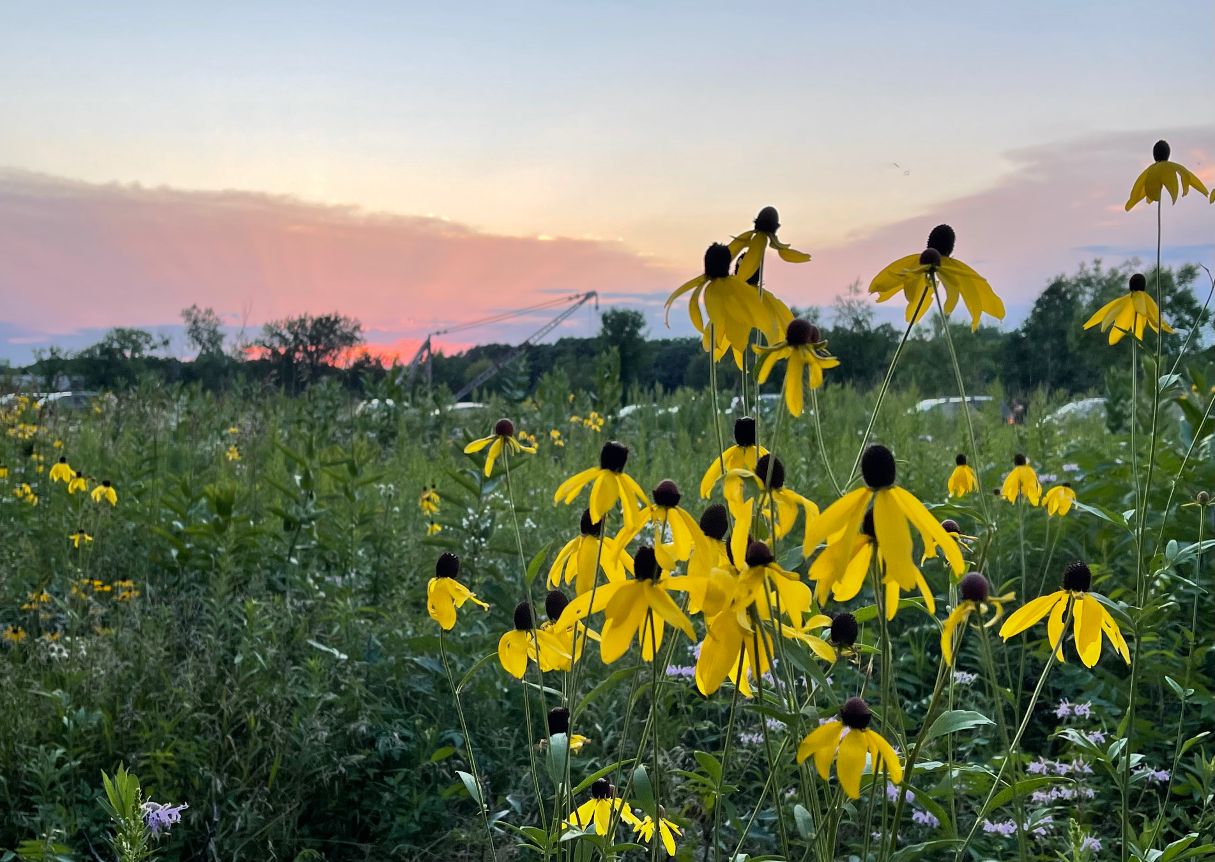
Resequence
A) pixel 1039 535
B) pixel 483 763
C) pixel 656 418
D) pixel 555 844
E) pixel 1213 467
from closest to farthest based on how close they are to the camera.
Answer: pixel 555 844
pixel 483 763
pixel 1213 467
pixel 1039 535
pixel 656 418

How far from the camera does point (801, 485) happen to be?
4297 millimetres

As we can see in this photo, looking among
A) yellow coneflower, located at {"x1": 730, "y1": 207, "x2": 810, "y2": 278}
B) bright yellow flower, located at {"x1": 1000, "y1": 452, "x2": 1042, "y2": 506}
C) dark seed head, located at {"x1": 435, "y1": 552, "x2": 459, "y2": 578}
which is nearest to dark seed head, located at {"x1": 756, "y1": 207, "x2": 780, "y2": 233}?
yellow coneflower, located at {"x1": 730, "y1": 207, "x2": 810, "y2": 278}

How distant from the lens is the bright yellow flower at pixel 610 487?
3.91ft

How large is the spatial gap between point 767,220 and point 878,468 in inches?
14.1

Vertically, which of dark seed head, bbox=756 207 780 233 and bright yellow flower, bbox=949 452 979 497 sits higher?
dark seed head, bbox=756 207 780 233

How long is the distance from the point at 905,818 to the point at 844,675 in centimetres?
77

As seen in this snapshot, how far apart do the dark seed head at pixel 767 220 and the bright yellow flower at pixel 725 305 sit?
0.06 m

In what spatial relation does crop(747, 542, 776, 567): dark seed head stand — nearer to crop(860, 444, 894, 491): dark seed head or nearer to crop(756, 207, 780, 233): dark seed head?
crop(860, 444, 894, 491): dark seed head

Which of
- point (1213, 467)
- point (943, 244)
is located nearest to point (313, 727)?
point (943, 244)

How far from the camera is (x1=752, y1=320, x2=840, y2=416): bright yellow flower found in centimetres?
116

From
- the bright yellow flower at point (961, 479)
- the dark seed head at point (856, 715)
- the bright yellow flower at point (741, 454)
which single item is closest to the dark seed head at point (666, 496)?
the bright yellow flower at point (741, 454)

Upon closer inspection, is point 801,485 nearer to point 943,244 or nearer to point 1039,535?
point 1039,535

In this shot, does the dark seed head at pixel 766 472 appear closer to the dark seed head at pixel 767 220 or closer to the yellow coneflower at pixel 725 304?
the yellow coneflower at pixel 725 304

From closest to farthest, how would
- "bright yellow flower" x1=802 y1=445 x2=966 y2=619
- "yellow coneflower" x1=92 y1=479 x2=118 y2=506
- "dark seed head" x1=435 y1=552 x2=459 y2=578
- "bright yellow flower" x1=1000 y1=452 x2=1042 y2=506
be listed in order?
"bright yellow flower" x1=802 y1=445 x2=966 y2=619
"dark seed head" x1=435 y1=552 x2=459 y2=578
"bright yellow flower" x1=1000 y1=452 x2=1042 y2=506
"yellow coneflower" x1=92 y1=479 x2=118 y2=506
